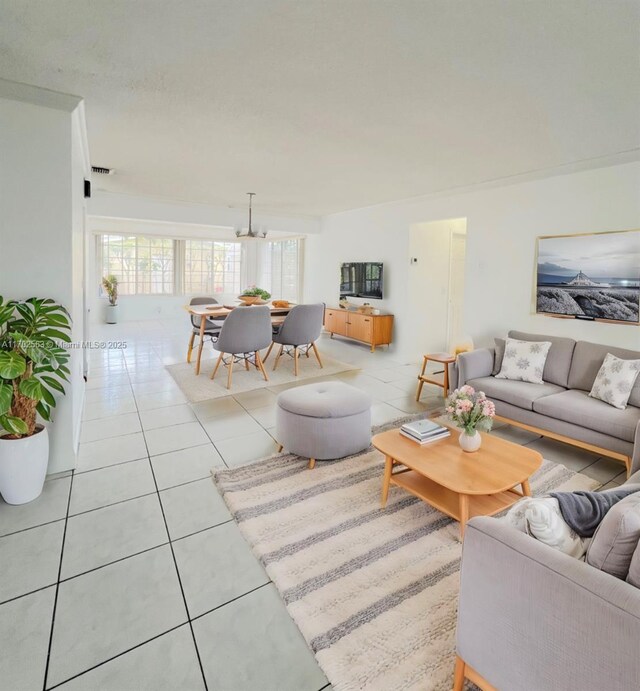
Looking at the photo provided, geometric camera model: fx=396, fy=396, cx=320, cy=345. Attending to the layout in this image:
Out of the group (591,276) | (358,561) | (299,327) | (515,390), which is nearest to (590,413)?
(515,390)

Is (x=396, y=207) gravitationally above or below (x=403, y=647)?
above

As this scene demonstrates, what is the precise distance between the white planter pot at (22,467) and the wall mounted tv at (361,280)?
524 centimetres

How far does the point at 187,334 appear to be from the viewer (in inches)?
320

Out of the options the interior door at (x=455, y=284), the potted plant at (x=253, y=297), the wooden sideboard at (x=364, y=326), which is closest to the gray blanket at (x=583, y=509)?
the potted plant at (x=253, y=297)

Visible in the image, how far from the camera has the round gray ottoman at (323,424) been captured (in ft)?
9.12

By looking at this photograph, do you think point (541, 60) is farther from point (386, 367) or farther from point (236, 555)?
point (386, 367)

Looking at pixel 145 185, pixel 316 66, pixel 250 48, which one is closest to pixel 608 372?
pixel 316 66

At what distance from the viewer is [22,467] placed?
226 cm

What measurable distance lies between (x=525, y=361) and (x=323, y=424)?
2169 millimetres

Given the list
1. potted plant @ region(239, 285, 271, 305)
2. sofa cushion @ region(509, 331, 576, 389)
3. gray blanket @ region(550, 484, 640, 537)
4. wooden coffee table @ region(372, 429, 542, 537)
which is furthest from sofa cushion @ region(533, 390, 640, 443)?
potted plant @ region(239, 285, 271, 305)

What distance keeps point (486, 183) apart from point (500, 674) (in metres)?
4.67

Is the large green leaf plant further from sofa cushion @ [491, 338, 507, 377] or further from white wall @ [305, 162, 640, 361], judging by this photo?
white wall @ [305, 162, 640, 361]

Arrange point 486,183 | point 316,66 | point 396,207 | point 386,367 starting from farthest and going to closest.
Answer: point 396,207 < point 386,367 < point 486,183 < point 316,66

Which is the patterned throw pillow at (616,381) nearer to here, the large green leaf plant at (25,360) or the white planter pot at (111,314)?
the large green leaf plant at (25,360)
